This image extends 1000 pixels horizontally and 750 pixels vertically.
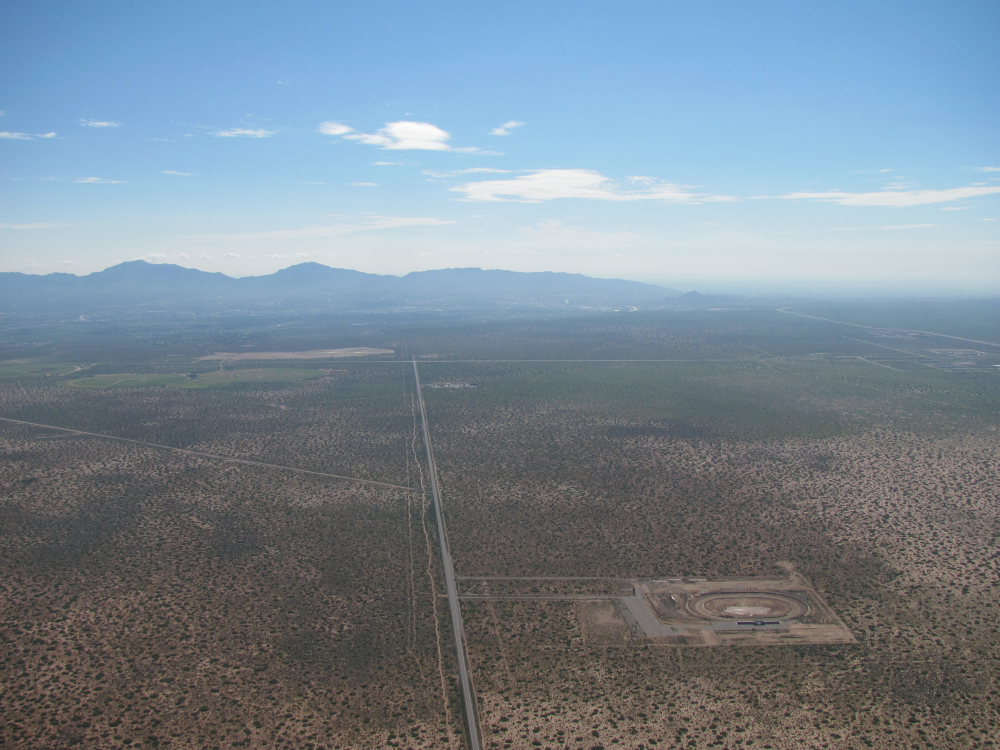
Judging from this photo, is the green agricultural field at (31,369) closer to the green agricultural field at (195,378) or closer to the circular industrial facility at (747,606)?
the green agricultural field at (195,378)

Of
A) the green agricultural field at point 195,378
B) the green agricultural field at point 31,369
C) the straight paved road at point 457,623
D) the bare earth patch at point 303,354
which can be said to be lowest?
the straight paved road at point 457,623

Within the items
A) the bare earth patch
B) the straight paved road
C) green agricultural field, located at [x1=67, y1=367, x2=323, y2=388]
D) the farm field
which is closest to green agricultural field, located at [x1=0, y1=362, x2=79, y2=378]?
green agricultural field, located at [x1=67, y1=367, x2=323, y2=388]

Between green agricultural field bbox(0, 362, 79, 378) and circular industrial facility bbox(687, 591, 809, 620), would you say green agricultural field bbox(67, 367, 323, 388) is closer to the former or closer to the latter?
green agricultural field bbox(0, 362, 79, 378)

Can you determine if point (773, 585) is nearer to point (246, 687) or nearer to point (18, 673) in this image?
point (246, 687)

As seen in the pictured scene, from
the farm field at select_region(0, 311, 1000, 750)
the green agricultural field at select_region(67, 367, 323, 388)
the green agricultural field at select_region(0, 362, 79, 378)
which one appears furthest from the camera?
the green agricultural field at select_region(0, 362, 79, 378)

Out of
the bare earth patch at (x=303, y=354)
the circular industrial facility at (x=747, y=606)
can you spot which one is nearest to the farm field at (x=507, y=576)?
the circular industrial facility at (x=747, y=606)

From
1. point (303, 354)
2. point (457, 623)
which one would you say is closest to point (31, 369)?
point (303, 354)

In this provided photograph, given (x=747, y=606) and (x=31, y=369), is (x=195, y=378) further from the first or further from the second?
(x=747, y=606)

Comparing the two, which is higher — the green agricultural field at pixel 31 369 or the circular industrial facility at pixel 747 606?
the green agricultural field at pixel 31 369
